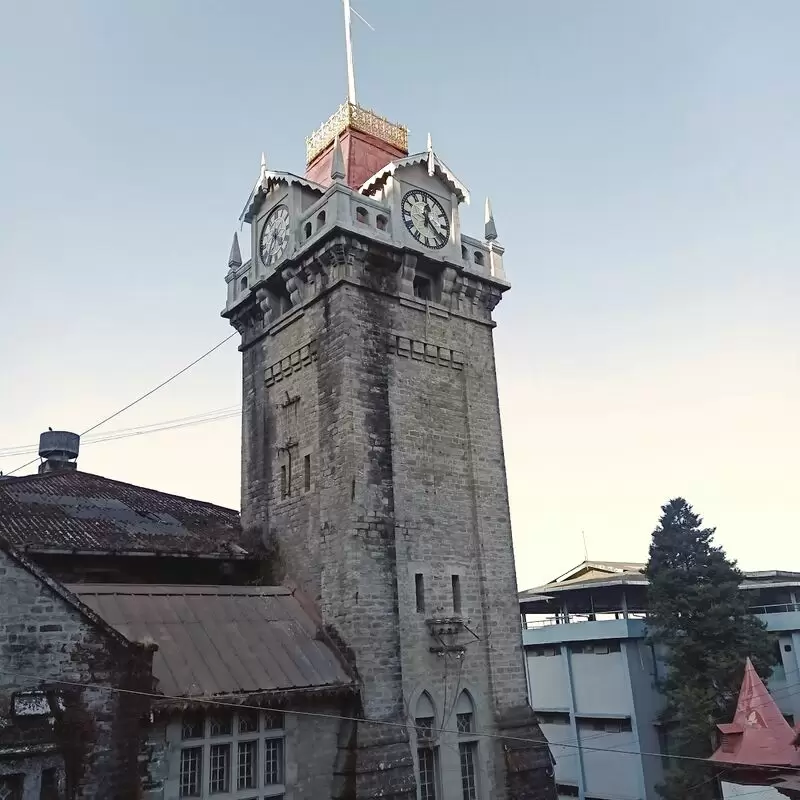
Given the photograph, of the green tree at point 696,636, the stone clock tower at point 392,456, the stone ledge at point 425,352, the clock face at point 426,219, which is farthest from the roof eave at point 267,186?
the green tree at point 696,636

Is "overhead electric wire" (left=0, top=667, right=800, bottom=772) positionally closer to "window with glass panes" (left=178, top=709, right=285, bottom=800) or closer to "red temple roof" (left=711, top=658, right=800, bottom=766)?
"red temple roof" (left=711, top=658, right=800, bottom=766)

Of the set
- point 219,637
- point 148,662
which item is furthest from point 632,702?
point 148,662

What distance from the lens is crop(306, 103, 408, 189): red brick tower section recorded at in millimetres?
25625

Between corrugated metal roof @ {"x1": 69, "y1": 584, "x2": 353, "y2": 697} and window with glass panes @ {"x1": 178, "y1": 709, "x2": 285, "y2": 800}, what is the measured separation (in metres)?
0.76

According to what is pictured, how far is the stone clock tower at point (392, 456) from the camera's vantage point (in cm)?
1923

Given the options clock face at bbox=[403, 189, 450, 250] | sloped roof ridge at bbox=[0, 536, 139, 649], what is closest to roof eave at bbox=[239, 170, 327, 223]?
clock face at bbox=[403, 189, 450, 250]

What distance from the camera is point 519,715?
21047 mm

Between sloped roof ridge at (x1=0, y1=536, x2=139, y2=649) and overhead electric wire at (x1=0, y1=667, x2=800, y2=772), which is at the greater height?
sloped roof ridge at (x1=0, y1=536, x2=139, y2=649)

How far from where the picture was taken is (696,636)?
2730 cm

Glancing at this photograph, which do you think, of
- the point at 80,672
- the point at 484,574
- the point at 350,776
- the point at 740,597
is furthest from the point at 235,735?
the point at 740,597

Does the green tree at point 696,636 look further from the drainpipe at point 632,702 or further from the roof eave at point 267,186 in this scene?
the roof eave at point 267,186

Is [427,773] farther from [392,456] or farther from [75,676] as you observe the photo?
[75,676]

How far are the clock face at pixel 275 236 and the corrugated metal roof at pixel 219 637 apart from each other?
10794 millimetres

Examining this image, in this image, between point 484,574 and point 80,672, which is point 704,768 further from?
point 80,672
